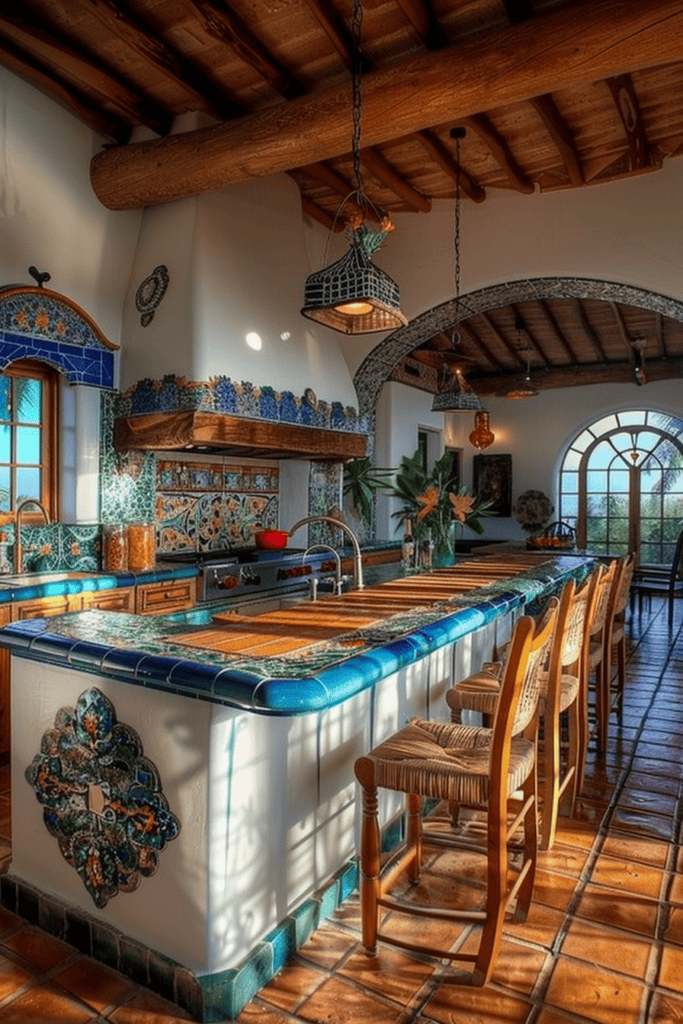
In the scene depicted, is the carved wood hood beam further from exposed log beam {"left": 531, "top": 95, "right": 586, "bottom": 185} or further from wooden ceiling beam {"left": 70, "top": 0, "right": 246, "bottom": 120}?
exposed log beam {"left": 531, "top": 95, "right": 586, "bottom": 185}

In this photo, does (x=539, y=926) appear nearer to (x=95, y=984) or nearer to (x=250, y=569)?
(x=95, y=984)

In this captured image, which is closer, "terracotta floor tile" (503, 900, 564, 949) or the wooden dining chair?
"terracotta floor tile" (503, 900, 564, 949)

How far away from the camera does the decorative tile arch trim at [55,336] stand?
13.5ft

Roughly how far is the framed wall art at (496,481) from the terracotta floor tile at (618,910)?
9467 millimetres

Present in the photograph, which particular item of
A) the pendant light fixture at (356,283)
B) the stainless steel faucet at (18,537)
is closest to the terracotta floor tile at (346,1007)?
the pendant light fixture at (356,283)

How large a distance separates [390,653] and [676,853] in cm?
162

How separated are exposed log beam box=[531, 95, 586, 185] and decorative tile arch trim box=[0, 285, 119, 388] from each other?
314 cm

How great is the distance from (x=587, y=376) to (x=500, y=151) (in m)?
6.37

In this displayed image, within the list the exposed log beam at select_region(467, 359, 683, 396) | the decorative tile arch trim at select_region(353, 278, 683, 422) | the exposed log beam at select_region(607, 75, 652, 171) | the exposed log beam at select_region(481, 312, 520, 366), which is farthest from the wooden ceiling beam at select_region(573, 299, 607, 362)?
the exposed log beam at select_region(607, 75, 652, 171)

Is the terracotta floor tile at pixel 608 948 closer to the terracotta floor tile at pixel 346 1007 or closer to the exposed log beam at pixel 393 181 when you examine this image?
the terracotta floor tile at pixel 346 1007

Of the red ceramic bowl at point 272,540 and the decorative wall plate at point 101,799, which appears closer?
the decorative wall plate at point 101,799

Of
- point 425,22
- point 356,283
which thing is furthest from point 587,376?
point 356,283

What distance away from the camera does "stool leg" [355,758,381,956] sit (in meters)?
1.94

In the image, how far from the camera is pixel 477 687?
2674mm
